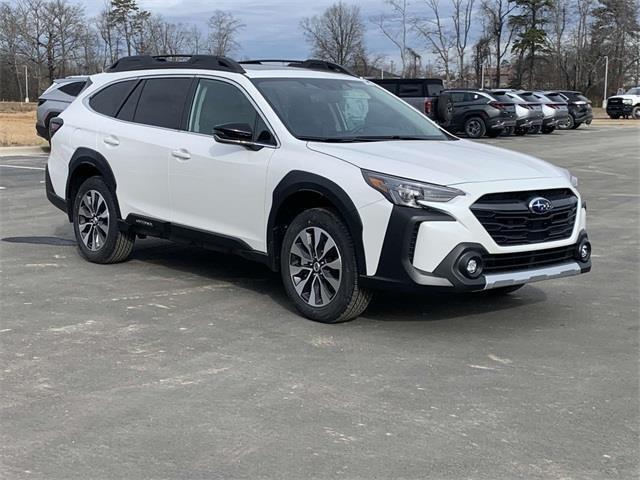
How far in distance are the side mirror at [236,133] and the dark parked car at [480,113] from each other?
24.4m

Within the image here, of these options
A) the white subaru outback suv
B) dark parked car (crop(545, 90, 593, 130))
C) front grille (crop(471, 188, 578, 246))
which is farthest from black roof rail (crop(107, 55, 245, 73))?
dark parked car (crop(545, 90, 593, 130))

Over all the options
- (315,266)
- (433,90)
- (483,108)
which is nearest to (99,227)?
(315,266)

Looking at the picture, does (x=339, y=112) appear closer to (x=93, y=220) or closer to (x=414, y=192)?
(x=414, y=192)

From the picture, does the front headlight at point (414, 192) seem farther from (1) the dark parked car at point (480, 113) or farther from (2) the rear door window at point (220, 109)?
(1) the dark parked car at point (480, 113)

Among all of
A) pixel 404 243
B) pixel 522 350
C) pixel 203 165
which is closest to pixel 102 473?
pixel 404 243

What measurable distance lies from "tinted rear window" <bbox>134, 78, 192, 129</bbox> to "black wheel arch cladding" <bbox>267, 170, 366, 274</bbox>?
4.77ft

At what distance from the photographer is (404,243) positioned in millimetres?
5090

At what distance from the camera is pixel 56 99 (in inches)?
736

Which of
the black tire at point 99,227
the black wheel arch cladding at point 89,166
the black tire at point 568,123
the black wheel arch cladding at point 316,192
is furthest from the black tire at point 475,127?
the black wheel arch cladding at point 316,192

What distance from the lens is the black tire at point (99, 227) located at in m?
7.38

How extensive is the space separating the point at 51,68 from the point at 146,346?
72.7 meters

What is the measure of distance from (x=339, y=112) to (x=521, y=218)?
1.80 m

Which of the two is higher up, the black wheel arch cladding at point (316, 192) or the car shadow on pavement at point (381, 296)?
the black wheel arch cladding at point (316, 192)

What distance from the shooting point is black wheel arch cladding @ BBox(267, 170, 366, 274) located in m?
5.32
